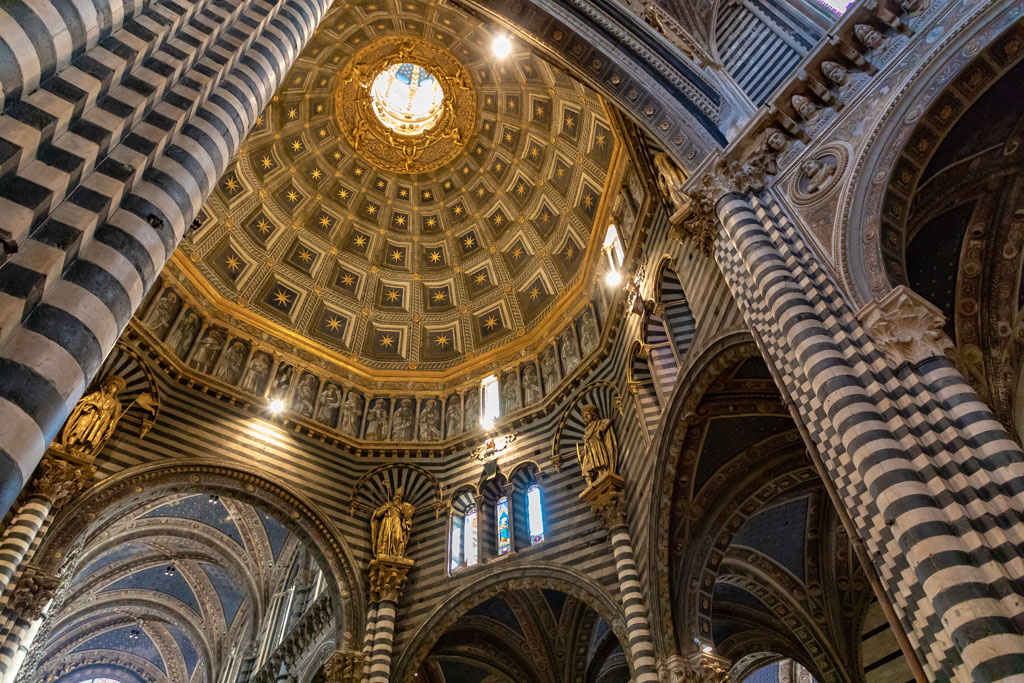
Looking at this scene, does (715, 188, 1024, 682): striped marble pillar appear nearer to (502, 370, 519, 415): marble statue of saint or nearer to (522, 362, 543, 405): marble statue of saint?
(522, 362, 543, 405): marble statue of saint

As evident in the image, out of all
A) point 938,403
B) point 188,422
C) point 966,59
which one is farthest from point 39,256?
point 188,422

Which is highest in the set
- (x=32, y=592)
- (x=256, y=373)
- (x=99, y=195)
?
(x=256, y=373)

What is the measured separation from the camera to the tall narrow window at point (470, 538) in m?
16.2

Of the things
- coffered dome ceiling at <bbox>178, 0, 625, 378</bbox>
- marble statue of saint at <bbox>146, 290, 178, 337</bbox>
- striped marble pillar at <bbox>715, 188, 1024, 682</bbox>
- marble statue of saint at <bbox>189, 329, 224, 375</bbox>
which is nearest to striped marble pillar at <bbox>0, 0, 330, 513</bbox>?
striped marble pillar at <bbox>715, 188, 1024, 682</bbox>

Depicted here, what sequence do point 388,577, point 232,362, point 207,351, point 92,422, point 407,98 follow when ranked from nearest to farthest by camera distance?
point 92,422 < point 388,577 < point 207,351 < point 232,362 < point 407,98

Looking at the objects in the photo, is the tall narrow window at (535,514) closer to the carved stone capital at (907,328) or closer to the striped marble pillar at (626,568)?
the striped marble pillar at (626,568)

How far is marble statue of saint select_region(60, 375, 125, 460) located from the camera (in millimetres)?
13555

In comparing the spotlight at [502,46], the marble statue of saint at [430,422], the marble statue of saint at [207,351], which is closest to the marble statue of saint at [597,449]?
the marble statue of saint at [430,422]

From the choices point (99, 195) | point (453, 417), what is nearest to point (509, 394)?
point (453, 417)

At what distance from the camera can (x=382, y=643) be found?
14633 mm

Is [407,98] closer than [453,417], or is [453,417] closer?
[453,417]

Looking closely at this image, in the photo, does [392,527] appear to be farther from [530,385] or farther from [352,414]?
[530,385]

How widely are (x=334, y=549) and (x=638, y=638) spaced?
7993 millimetres

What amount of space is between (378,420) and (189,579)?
1207 cm
